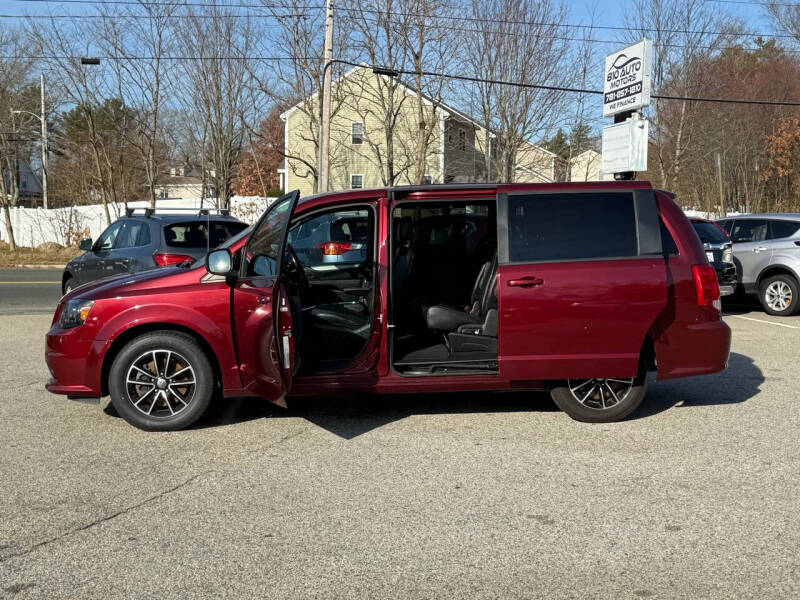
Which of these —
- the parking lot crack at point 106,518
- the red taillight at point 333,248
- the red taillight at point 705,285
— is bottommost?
the parking lot crack at point 106,518

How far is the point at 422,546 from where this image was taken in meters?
3.91

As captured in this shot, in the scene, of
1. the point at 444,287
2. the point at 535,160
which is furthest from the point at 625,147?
the point at 535,160

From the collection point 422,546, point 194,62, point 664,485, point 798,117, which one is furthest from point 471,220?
point 798,117

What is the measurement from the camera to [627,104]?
16609 millimetres

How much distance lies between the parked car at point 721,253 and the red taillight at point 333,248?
7109 mm

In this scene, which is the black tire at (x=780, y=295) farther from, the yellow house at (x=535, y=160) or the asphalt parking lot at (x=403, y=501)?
the yellow house at (x=535, y=160)

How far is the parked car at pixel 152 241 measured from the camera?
1087 cm

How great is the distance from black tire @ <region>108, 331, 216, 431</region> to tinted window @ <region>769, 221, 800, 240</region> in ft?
36.2

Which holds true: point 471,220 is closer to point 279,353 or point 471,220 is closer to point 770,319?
point 279,353

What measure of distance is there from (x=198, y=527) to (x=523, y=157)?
106 feet

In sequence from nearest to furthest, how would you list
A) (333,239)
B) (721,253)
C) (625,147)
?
(333,239) < (721,253) < (625,147)

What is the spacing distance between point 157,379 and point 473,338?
2490 mm

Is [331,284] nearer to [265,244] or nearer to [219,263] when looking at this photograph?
[265,244]

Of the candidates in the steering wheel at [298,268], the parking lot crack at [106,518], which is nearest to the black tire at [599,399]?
the steering wheel at [298,268]
